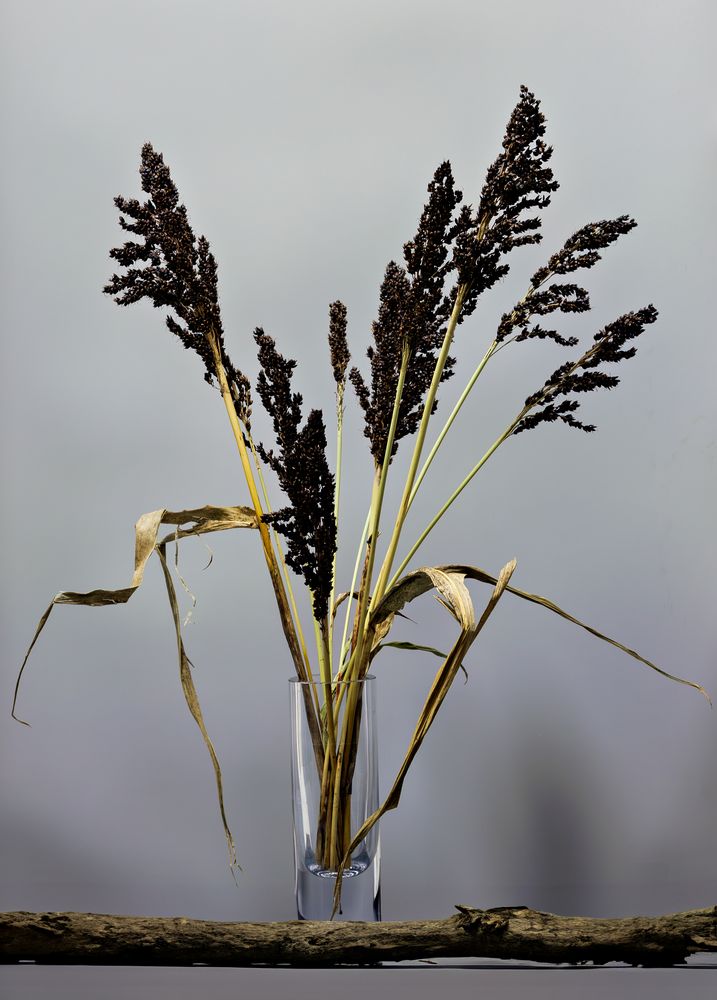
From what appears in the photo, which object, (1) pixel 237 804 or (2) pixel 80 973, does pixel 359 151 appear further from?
(2) pixel 80 973

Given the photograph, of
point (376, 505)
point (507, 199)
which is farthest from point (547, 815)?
point (507, 199)

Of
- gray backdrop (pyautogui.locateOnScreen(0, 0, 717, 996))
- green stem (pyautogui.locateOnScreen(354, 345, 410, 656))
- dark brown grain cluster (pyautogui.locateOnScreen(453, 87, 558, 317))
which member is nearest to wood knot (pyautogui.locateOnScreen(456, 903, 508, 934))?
green stem (pyautogui.locateOnScreen(354, 345, 410, 656))

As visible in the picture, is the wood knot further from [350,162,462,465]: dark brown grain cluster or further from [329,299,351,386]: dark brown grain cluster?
[329,299,351,386]: dark brown grain cluster

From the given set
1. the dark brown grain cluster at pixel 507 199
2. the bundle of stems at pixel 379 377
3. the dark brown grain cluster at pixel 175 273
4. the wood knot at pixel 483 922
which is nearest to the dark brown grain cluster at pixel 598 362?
the bundle of stems at pixel 379 377

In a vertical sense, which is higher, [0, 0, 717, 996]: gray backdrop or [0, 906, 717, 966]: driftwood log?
[0, 0, 717, 996]: gray backdrop

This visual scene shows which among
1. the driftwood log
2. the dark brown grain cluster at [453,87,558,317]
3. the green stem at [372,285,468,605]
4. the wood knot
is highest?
the dark brown grain cluster at [453,87,558,317]

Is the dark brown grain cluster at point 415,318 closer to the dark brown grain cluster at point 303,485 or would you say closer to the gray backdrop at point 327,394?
the dark brown grain cluster at point 303,485
